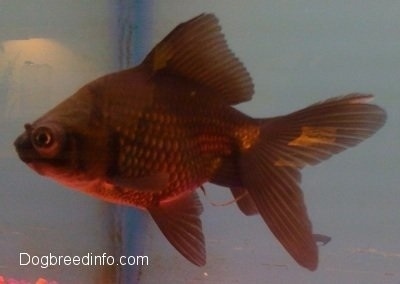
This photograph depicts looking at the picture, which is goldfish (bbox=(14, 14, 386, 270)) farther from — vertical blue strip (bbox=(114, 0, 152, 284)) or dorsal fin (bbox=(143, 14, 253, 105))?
vertical blue strip (bbox=(114, 0, 152, 284))

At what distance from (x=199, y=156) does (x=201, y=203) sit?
5 cm

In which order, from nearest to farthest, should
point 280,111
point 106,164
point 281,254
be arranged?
point 106,164, point 280,111, point 281,254

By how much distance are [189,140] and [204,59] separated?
88 millimetres

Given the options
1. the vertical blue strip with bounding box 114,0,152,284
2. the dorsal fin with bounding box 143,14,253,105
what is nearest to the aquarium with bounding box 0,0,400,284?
the vertical blue strip with bounding box 114,0,152,284

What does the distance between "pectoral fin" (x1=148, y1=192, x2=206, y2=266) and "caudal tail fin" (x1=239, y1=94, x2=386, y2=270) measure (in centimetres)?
6

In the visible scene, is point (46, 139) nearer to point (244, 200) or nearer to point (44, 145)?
point (44, 145)

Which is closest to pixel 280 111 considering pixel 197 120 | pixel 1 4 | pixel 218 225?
pixel 218 225

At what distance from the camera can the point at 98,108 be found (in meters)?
0.66

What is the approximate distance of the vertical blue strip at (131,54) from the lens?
100cm

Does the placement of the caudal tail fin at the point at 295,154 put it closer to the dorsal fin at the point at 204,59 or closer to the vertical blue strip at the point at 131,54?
the dorsal fin at the point at 204,59

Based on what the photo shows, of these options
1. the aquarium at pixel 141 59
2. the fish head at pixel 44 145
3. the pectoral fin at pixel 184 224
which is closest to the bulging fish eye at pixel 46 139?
the fish head at pixel 44 145

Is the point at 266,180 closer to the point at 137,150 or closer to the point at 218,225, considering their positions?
the point at 137,150

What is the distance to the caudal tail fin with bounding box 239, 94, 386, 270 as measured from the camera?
669 millimetres

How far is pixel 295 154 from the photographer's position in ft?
2.24
